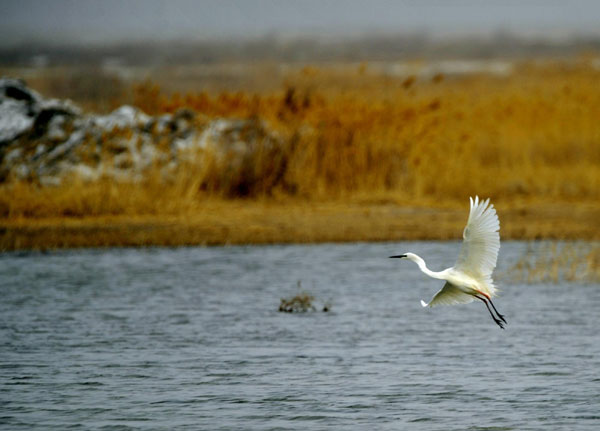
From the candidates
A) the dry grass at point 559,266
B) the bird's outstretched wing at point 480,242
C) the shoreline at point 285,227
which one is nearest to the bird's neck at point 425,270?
the bird's outstretched wing at point 480,242

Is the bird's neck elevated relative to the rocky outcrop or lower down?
lower down

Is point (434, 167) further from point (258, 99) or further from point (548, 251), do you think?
point (548, 251)

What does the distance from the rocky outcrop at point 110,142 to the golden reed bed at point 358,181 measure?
31 cm

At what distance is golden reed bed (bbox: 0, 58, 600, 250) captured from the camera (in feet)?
55.8

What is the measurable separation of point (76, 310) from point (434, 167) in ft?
32.5

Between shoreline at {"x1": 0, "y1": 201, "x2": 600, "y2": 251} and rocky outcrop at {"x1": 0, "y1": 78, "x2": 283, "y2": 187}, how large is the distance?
4.47ft

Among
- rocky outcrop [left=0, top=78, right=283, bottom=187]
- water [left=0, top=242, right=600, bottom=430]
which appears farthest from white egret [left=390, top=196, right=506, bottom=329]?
rocky outcrop [left=0, top=78, right=283, bottom=187]

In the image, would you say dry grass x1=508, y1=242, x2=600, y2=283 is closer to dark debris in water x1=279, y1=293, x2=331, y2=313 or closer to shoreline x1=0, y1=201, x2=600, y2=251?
shoreline x1=0, y1=201, x2=600, y2=251

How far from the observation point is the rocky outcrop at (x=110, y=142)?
19.3 metres

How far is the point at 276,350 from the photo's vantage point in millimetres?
9922

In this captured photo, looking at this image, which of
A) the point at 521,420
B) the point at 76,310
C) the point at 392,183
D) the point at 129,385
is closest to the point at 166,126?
the point at 392,183

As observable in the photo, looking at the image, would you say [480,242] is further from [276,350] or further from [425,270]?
[276,350]

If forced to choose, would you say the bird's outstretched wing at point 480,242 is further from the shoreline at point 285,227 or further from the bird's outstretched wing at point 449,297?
the shoreline at point 285,227

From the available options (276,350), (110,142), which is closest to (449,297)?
(276,350)
